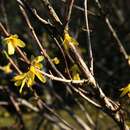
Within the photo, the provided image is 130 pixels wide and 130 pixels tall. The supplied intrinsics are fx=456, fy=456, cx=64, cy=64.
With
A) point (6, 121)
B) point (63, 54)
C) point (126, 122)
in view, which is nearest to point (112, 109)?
point (126, 122)

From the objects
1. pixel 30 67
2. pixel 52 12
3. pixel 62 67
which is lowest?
pixel 62 67

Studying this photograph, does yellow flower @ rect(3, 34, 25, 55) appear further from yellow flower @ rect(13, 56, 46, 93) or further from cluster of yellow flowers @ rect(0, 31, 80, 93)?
yellow flower @ rect(13, 56, 46, 93)

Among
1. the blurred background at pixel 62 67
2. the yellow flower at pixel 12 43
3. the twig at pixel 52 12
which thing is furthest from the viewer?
the blurred background at pixel 62 67

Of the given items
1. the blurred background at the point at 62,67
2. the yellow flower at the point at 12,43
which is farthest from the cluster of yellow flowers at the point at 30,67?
the blurred background at the point at 62,67

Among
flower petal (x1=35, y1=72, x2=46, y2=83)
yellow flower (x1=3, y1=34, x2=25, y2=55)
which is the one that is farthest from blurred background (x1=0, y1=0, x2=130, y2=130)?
flower petal (x1=35, y1=72, x2=46, y2=83)

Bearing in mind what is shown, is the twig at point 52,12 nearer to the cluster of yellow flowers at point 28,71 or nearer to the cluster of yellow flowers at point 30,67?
the cluster of yellow flowers at point 30,67

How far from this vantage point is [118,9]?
11.2 metres

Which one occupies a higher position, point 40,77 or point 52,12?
point 52,12

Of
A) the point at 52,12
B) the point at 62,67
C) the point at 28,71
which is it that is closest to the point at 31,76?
the point at 28,71

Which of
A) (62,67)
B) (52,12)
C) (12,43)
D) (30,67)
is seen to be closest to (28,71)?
(30,67)

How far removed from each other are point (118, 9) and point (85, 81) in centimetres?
923

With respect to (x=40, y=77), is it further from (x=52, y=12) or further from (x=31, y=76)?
(x=52, y=12)

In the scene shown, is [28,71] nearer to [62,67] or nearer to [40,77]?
[40,77]

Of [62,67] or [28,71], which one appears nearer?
[28,71]
